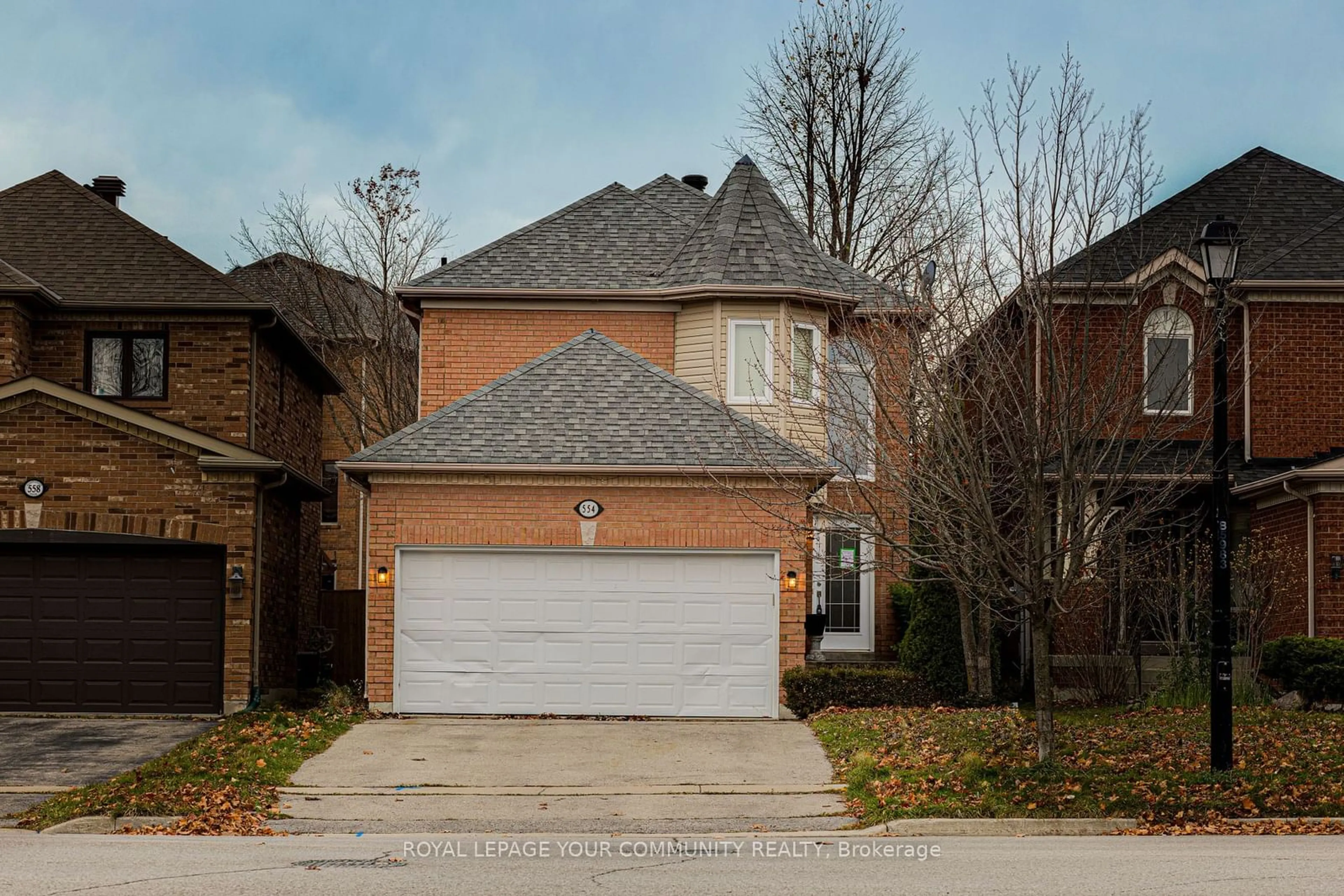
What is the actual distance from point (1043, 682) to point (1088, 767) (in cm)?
116

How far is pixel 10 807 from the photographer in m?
12.8

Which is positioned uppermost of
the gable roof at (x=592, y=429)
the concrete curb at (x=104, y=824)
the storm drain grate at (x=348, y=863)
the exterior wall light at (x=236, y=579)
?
the gable roof at (x=592, y=429)

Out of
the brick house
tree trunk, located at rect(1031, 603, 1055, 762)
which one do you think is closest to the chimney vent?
the brick house

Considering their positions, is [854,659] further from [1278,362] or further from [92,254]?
[92,254]

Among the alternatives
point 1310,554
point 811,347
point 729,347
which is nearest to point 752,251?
point 729,347

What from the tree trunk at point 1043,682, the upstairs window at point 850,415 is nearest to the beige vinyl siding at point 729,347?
the upstairs window at point 850,415

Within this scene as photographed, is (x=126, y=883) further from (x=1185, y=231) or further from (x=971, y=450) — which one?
(x=1185, y=231)

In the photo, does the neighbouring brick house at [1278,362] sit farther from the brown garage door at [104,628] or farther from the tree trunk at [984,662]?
the brown garage door at [104,628]

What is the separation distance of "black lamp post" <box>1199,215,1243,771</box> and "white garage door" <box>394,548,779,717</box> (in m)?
6.50

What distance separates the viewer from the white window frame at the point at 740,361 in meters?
22.3

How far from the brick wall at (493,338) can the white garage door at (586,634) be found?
18.7 feet

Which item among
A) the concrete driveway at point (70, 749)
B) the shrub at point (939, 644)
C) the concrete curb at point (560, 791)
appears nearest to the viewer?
the concrete curb at point (560, 791)

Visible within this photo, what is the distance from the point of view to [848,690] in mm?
18375

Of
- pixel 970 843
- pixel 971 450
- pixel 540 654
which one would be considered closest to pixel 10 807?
pixel 540 654
